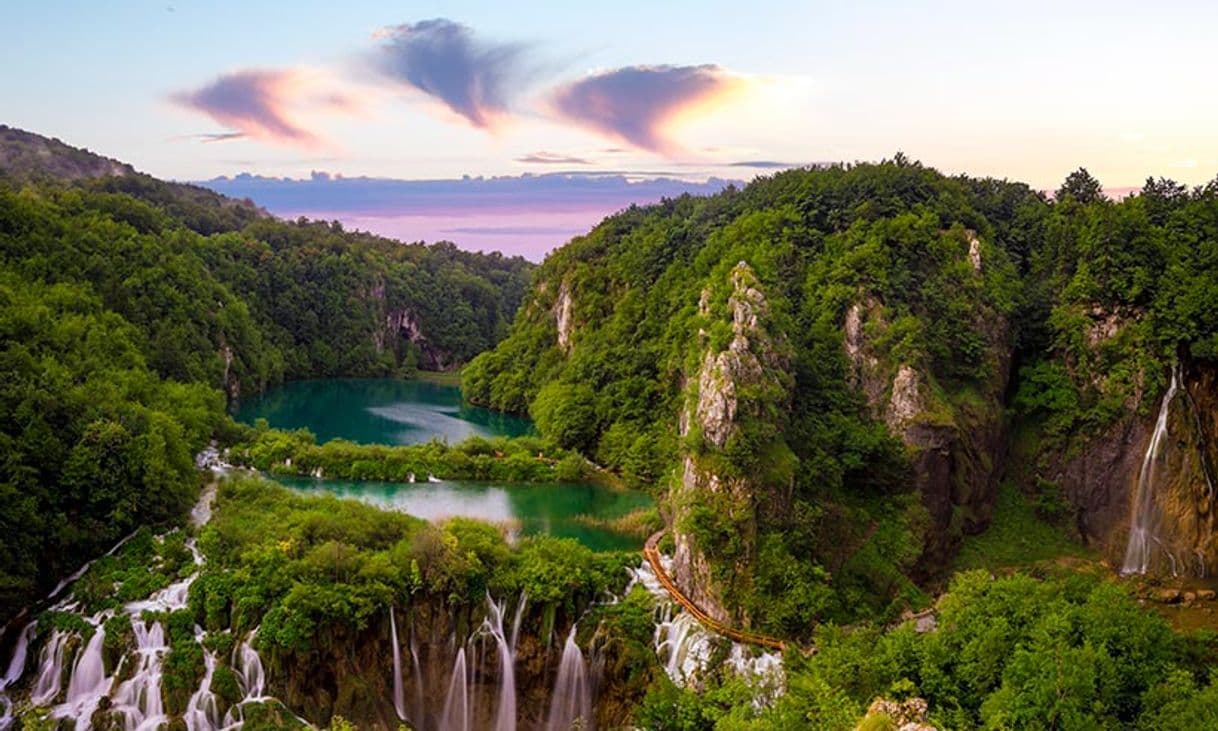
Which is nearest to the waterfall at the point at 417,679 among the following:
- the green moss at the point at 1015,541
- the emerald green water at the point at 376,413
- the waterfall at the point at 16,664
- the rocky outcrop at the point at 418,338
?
the waterfall at the point at 16,664

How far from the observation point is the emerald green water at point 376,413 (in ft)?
185

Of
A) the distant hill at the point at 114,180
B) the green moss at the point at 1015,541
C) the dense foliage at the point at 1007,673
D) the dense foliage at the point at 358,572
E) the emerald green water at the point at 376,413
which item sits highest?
the distant hill at the point at 114,180

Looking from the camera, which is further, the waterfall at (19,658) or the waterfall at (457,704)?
the waterfall at (457,704)

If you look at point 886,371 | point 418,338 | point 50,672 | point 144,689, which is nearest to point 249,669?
point 144,689

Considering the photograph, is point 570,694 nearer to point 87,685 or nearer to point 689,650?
point 689,650

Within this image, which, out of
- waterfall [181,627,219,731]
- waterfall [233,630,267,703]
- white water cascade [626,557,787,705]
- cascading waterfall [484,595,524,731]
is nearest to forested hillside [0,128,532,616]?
waterfall [181,627,219,731]

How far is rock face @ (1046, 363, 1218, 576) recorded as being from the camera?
33750 millimetres

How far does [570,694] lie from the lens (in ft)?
79.0

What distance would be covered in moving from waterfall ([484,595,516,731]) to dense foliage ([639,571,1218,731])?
4970 millimetres

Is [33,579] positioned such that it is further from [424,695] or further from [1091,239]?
[1091,239]

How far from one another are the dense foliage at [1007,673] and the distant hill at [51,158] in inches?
4817

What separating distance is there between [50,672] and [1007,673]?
23.1m

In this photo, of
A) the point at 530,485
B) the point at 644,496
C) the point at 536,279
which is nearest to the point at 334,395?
the point at 536,279

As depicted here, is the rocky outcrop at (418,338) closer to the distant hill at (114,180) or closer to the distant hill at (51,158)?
the distant hill at (114,180)
